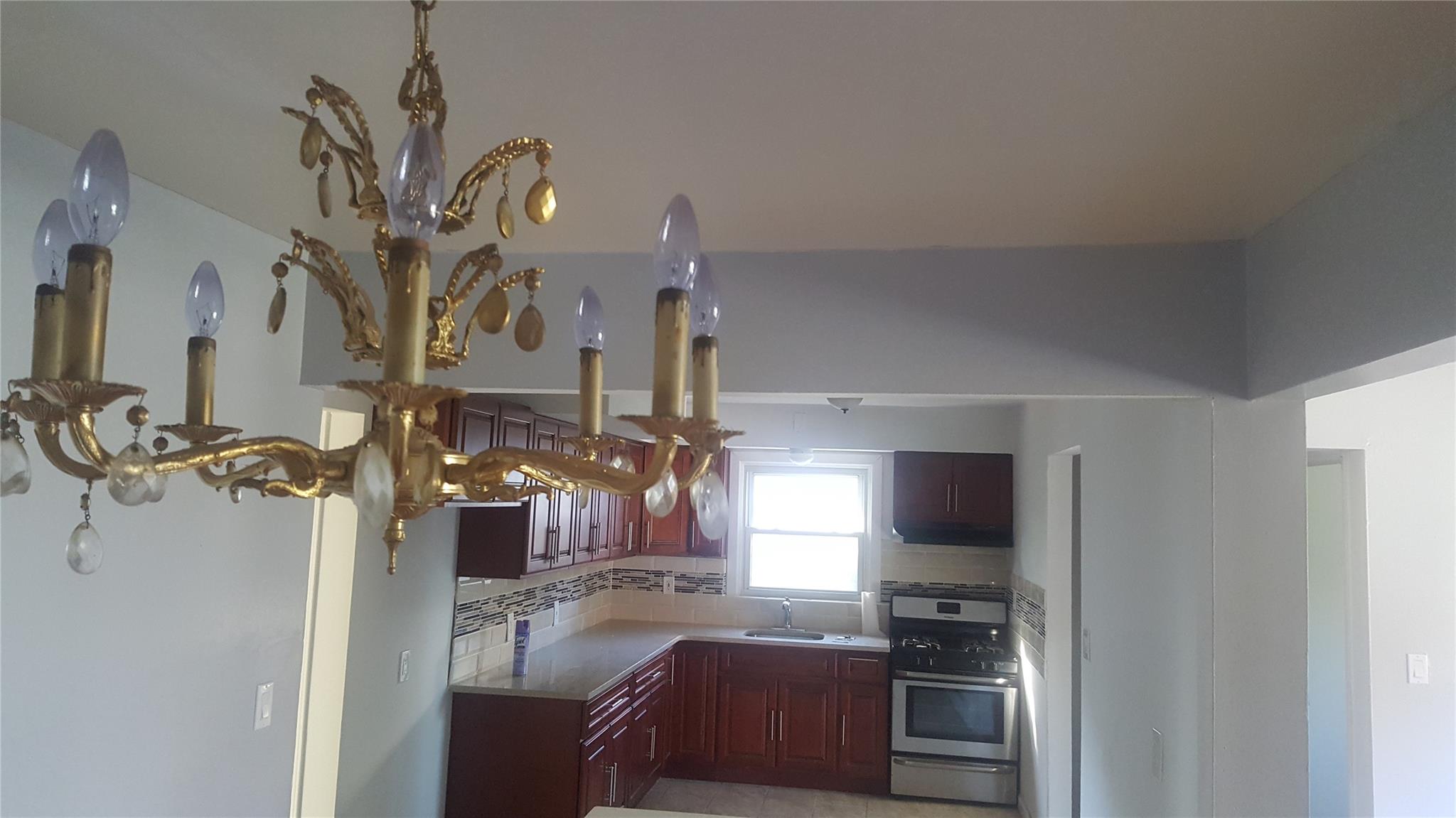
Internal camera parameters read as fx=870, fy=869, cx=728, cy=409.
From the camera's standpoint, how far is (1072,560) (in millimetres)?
4012

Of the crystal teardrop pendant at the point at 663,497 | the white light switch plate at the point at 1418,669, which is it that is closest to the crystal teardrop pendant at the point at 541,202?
the crystal teardrop pendant at the point at 663,497

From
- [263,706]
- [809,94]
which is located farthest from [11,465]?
[263,706]

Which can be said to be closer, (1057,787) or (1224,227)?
(1224,227)

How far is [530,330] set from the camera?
107 cm

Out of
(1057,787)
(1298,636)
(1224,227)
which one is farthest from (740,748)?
(1224,227)

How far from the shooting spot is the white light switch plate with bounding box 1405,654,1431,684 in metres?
3.20

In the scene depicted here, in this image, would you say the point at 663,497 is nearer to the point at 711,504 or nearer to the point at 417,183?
the point at 711,504

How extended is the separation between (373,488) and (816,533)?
5.49 m

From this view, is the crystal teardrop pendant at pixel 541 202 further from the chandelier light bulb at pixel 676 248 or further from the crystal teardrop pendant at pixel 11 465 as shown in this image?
the crystal teardrop pendant at pixel 11 465

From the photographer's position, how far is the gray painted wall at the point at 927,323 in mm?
2133

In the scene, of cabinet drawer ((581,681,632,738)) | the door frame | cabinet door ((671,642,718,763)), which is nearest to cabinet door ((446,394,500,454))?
cabinet drawer ((581,681,632,738))

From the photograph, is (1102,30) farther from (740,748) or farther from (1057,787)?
(740,748)

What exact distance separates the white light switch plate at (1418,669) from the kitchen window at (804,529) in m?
3.11

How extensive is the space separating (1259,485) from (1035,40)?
4.49 feet
